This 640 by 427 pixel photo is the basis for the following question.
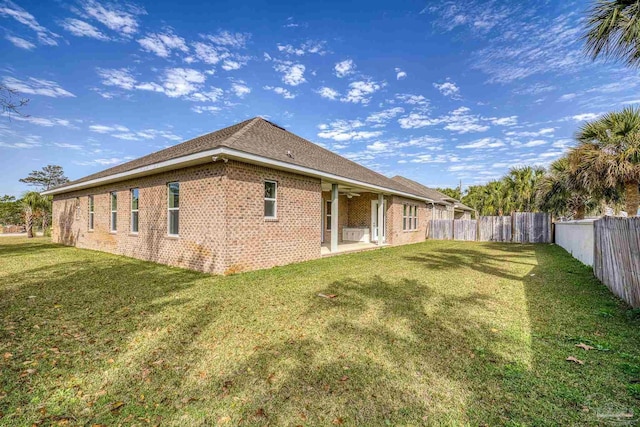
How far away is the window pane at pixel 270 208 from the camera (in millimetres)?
9289

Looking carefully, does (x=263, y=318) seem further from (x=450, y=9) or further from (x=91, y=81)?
(x=91, y=81)

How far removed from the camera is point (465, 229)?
2325cm

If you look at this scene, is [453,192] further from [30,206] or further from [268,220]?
[30,206]

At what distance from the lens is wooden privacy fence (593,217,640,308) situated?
16.0 ft

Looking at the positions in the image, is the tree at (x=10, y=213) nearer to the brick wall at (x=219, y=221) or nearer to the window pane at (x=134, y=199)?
the brick wall at (x=219, y=221)

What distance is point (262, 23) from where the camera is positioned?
13.1m

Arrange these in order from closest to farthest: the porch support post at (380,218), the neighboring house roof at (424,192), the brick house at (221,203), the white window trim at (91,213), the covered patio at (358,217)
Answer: the brick house at (221,203)
the white window trim at (91,213)
the porch support post at (380,218)
the covered patio at (358,217)
the neighboring house roof at (424,192)

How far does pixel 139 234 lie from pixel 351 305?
9539 mm

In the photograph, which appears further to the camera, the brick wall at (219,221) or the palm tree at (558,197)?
the palm tree at (558,197)

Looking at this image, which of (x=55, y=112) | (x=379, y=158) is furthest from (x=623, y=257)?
(x=379, y=158)

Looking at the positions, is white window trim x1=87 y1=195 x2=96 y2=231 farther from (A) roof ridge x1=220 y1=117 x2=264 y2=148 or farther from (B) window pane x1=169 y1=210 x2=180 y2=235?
(A) roof ridge x1=220 y1=117 x2=264 y2=148

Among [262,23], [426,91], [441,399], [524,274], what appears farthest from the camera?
[426,91]

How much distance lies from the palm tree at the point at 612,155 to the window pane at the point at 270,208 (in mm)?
11820

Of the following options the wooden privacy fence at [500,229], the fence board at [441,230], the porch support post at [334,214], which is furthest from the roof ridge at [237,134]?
the wooden privacy fence at [500,229]
